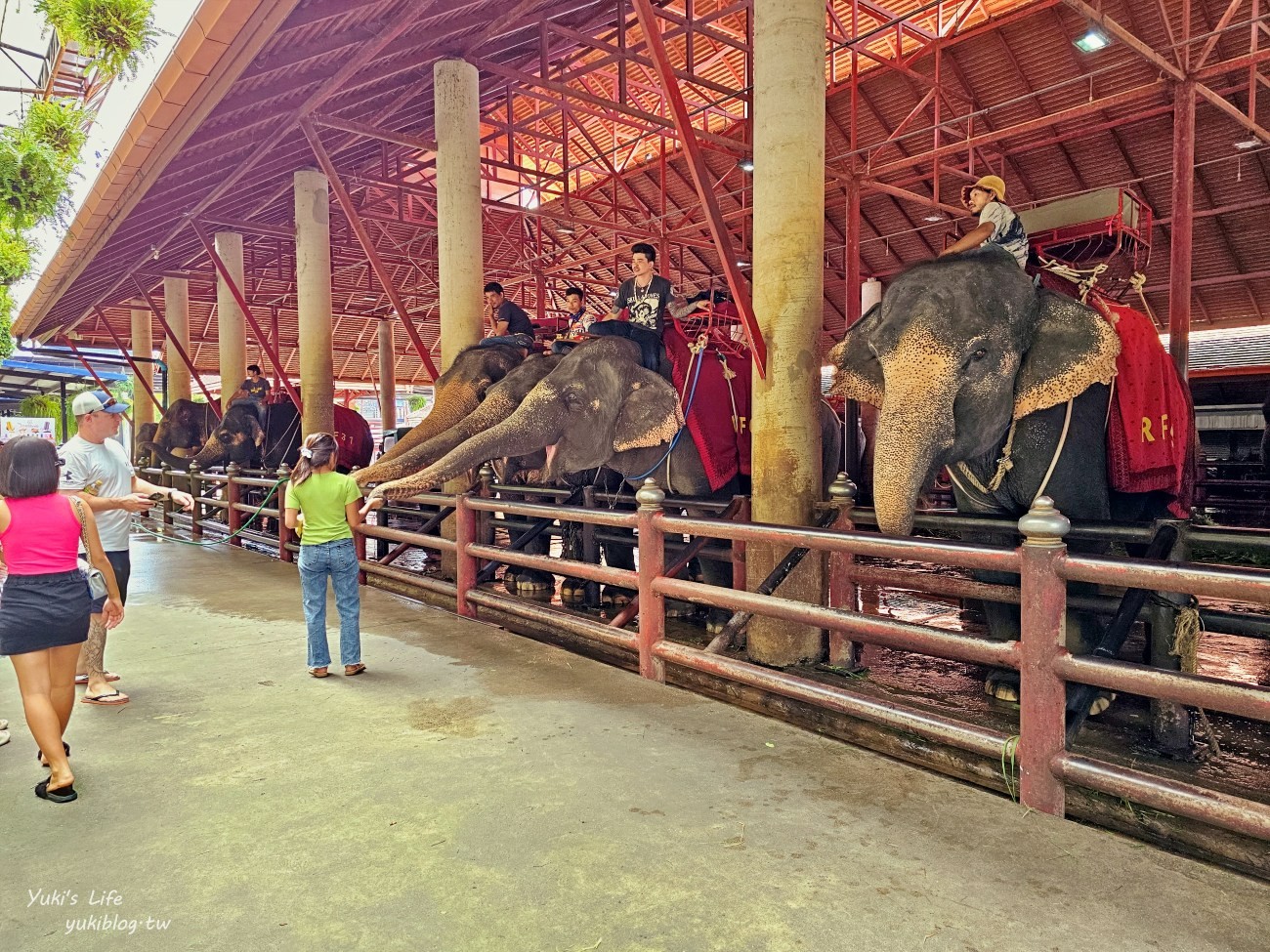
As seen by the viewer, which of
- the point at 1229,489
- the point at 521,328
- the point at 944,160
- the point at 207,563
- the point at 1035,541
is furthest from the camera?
the point at 944,160

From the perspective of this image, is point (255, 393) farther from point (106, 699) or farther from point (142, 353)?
point (106, 699)

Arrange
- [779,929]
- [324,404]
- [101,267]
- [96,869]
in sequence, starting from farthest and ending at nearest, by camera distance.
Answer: [101,267], [324,404], [96,869], [779,929]

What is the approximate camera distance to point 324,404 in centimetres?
1094

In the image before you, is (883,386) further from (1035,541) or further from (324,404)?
(324,404)

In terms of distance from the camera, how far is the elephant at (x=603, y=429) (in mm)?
5316

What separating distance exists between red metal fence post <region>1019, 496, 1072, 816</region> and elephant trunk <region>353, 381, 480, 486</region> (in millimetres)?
4044

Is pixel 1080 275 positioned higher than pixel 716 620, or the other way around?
pixel 1080 275

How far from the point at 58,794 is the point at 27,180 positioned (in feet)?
35.4

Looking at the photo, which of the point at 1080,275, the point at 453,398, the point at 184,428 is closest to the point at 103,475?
the point at 453,398

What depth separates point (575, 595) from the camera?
21.8 feet

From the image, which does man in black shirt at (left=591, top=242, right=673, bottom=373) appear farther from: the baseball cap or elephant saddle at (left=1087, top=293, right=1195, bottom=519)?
the baseball cap

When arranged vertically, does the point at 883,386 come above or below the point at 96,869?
above

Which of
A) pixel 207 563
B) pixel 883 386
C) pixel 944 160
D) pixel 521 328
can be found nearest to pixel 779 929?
pixel 883 386

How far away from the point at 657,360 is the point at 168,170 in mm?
6580
